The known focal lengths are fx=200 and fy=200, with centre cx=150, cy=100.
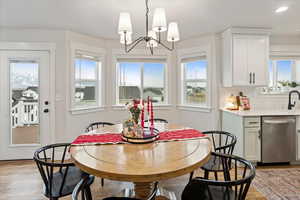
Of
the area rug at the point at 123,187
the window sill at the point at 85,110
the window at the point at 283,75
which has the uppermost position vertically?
the window at the point at 283,75

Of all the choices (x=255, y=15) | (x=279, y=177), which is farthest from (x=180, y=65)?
(x=279, y=177)

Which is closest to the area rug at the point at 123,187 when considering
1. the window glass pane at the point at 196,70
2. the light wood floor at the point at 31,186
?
the light wood floor at the point at 31,186

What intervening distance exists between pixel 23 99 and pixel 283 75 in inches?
208

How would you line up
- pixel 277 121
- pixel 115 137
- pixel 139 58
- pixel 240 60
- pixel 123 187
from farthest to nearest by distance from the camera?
pixel 139 58 < pixel 240 60 < pixel 277 121 < pixel 123 187 < pixel 115 137

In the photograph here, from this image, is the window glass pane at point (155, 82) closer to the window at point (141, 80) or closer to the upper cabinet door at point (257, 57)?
the window at point (141, 80)

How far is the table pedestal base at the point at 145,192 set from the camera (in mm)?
2018

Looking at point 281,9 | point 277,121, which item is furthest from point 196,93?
point 281,9

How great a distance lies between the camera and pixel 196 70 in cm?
434

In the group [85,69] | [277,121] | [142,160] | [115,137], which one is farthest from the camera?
[85,69]

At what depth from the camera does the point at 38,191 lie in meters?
2.62

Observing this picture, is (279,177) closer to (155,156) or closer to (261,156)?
(261,156)

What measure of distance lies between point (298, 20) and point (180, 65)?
2193 mm

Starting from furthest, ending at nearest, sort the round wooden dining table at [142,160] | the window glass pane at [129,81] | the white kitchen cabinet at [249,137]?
1. the window glass pane at [129,81]
2. the white kitchen cabinet at [249,137]
3. the round wooden dining table at [142,160]

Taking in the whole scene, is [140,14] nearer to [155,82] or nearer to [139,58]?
[139,58]
